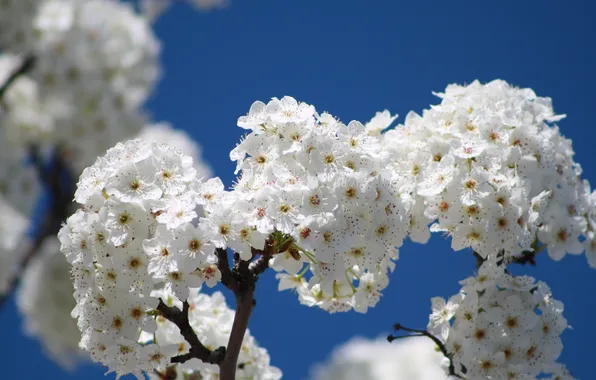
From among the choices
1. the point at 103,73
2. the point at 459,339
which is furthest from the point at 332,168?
the point at 103,73

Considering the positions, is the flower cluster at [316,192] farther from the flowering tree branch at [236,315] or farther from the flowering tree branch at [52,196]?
the flowering tree branch at [52,196]

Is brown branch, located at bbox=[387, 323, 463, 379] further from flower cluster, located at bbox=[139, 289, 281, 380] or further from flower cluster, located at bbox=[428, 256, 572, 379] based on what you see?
flower cluster, located at bbox=[139, 289, 281, 380]

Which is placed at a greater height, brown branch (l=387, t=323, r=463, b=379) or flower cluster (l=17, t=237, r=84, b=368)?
flower cluster (l=17, t=237, r=84, b=368)

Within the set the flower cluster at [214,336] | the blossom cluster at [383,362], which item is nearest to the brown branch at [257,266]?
the flower cluster at [214,336]

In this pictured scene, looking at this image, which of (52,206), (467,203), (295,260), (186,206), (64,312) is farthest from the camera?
(64,312)

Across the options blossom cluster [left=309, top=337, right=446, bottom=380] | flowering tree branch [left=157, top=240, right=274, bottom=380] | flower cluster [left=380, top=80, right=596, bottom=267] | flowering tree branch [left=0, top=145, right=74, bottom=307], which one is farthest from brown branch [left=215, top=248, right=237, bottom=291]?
flowering tree branch [left=0, top=145, right=74, bottom=307]

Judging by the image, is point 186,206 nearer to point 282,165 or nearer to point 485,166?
point 282,165

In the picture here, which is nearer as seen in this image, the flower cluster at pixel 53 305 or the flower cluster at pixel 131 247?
the flower cluster at pixel 131 247
